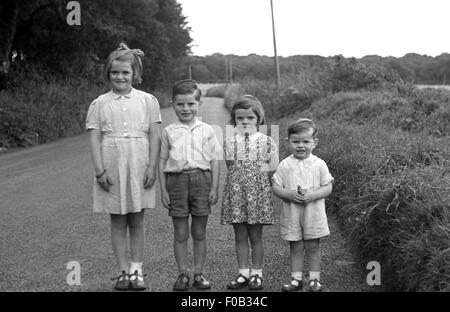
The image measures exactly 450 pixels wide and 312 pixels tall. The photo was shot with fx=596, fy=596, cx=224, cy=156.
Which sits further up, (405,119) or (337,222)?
(405,119)

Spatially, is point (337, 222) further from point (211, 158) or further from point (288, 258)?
point (211, 158)

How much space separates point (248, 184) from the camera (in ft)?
13.3

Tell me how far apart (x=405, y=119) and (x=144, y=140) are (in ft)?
23.4

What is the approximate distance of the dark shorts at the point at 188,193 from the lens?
13.1 ft

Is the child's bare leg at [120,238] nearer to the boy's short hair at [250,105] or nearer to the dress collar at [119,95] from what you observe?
the dress collar at [119,95]

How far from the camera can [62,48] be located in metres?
22.7

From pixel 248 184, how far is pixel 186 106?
2.22ft

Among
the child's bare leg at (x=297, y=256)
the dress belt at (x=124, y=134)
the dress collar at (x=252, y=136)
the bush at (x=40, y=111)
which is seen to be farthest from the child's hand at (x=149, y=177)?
the bush at (x=40, y=111)

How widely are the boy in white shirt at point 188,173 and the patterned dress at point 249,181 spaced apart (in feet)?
0.34

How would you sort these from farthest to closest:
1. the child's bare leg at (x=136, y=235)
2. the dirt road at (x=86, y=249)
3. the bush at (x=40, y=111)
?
the bush at (x=40, y=111) → the dirt road at (x=86, y=249) → the child's bare leg at (x=136, y=235)

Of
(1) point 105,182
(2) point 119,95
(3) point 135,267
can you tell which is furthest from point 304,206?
(2) point 119,95

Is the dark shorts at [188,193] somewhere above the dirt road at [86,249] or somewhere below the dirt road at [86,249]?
above
